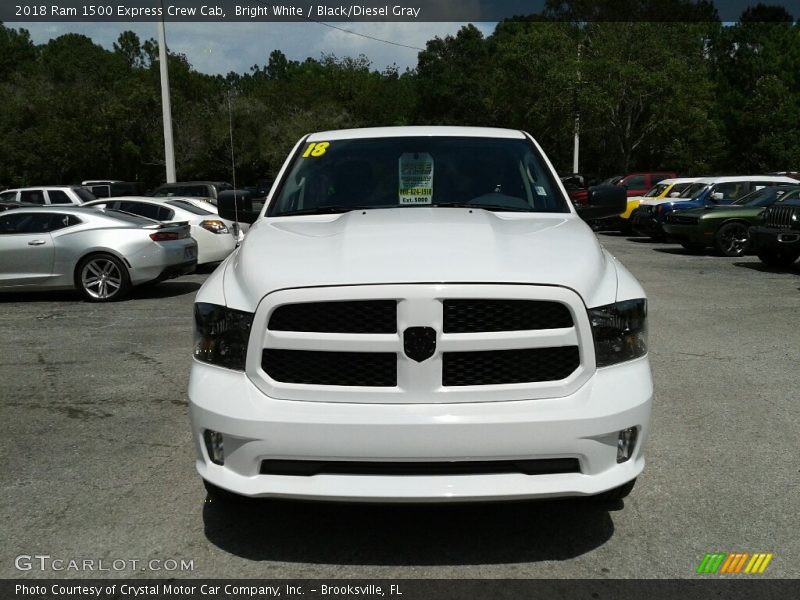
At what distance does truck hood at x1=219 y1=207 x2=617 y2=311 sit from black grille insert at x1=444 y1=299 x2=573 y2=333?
0.29 feet

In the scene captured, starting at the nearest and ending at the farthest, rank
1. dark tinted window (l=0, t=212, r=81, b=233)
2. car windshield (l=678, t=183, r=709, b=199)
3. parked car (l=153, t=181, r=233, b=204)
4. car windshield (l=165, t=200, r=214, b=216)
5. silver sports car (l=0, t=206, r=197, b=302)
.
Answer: silver sports car (l=0, t=206, r=197, b=302)
dark tinted window (l=0, t=212, r=81, b=233)
car windshield (l=165, t=200, r=214, b=216)
car windshield (l=678, t=183, r=709, b=199)
parked car (l=153, t=181, r=233, b=204)

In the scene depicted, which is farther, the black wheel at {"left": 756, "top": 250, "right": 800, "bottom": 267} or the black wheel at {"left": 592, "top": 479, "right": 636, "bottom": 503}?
the black wheel at {"left": 756, "top": 250, "right": 800, "bottom": 267}

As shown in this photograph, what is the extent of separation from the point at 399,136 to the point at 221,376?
2428 millimetres

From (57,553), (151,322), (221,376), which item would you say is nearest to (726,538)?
(221,376)

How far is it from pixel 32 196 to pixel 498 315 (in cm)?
2418

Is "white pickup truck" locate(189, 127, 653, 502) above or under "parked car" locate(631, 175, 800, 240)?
above

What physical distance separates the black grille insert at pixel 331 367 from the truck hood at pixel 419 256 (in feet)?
0.82

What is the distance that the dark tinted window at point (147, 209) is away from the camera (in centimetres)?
1509

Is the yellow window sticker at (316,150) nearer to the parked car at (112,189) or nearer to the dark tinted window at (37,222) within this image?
the dark tinted window at (37,222)

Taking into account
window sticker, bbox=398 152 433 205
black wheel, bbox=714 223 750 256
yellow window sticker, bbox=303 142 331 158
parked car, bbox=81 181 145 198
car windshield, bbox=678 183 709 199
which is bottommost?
black wheel, bbox=714 223 750 256

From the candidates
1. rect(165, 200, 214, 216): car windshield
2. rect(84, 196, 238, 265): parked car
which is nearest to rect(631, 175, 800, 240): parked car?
rect(84, 196, 238, 265): parked car

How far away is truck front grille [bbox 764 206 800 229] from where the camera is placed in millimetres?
14641

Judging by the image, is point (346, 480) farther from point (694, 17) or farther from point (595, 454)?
point (694, 17)

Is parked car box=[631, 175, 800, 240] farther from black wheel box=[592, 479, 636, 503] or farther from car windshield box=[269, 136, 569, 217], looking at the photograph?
black wheel box=[592, 479, 636, 503]
